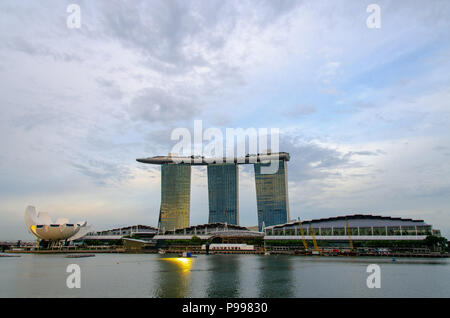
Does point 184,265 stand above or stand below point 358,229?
below

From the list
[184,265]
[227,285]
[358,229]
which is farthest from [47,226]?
[358,229]

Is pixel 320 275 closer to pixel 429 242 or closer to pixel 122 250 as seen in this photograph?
pixel 429 242

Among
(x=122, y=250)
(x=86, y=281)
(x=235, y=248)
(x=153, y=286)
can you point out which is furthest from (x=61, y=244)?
(x=153, y=286)

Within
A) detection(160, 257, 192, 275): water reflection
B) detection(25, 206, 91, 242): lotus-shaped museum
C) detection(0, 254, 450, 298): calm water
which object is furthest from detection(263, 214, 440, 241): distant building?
detection(25, 206, 91, 242): lotus-shaped museum

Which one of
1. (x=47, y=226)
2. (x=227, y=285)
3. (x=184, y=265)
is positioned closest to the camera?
(x=227, y=285)

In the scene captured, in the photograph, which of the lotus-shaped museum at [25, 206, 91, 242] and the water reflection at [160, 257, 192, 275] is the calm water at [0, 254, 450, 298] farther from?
the lotus-shaped museum at [25, 206, 91, 242]

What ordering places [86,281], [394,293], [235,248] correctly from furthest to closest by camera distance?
[235,248]
[86,281]
[394,293]

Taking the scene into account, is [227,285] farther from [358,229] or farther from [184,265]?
[358,229]
